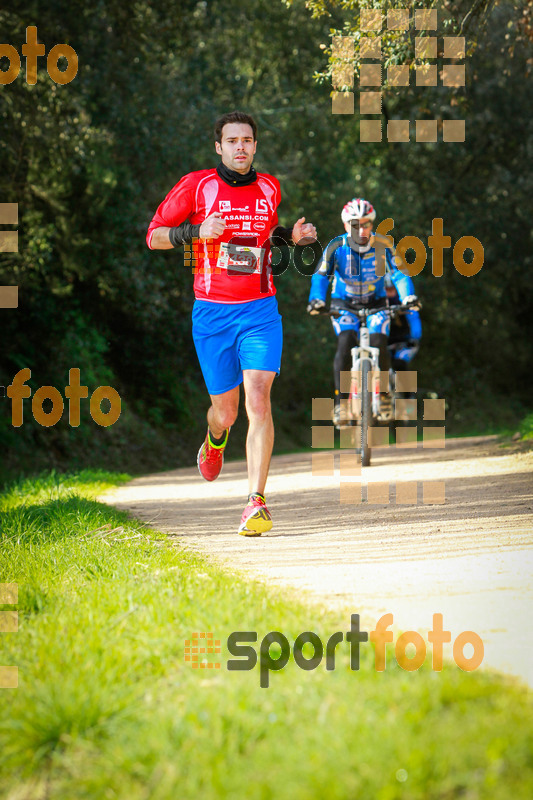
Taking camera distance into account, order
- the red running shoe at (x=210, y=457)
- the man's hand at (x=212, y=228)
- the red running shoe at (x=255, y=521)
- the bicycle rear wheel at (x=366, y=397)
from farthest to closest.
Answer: the bicycle rear wheel at (x=366, y=397), the red running shoe at (x=210, y=457), the red running shoe at (x=255, y=521), the man's hand at (x=212, y=228)

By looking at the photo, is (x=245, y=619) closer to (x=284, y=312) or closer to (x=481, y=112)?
(x=284, y=312)

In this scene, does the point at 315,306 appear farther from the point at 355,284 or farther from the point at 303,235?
the point at 303,235

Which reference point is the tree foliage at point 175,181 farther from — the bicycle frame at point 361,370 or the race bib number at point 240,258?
the race bib number at point 240,258

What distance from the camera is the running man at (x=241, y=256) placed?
5945mm

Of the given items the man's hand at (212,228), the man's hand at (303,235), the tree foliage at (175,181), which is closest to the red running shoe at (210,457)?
the man's hand at (303,235)

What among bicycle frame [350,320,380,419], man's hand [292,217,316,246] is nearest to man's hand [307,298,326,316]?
bicycle frame [350,320,380,419]

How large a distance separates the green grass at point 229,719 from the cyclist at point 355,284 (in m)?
5.95

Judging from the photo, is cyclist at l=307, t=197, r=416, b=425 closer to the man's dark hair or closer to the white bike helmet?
the white bike helmet

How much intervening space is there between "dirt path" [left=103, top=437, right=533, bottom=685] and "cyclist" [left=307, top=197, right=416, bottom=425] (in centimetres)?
102

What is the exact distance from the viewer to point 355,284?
9.75m

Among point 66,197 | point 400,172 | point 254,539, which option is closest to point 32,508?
point 254,539

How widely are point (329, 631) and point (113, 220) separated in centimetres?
1487

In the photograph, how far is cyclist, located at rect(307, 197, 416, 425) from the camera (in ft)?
31.2

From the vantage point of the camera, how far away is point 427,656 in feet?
9.84
